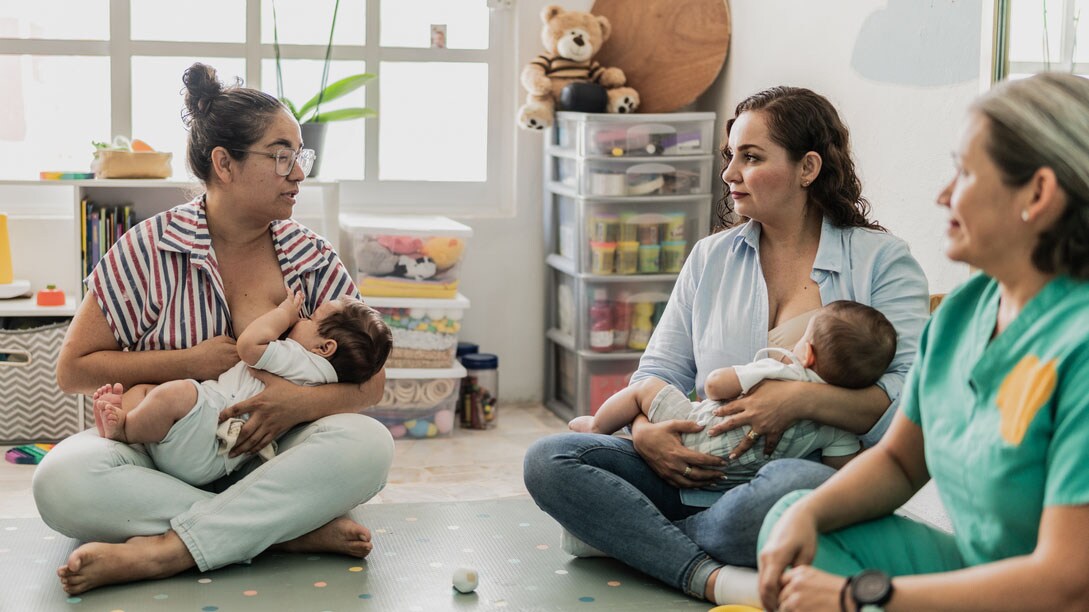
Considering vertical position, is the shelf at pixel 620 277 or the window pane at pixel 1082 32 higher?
the window pane at pixel 1082 32

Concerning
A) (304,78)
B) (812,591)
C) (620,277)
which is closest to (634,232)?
(620,277)

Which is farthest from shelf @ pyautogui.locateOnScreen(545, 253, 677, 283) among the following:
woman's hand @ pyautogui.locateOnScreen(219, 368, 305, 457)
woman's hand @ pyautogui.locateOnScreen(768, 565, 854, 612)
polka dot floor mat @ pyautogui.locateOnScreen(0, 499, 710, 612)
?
woman's hand @ pyautogui.locateOnScreen(768, 565, 854, 612)

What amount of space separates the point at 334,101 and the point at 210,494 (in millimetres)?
2054

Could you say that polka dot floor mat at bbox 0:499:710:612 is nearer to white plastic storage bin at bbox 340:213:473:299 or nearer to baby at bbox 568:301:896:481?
baby at bbox 568:301:896:481

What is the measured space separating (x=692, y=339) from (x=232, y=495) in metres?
0.91

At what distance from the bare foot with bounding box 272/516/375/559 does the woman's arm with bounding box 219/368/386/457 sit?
0.67 feet

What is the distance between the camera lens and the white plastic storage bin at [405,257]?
358 centimetres

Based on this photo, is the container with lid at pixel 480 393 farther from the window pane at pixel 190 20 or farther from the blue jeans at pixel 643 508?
the blue jeans at pixel 643 508

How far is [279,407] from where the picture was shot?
7.41 ft

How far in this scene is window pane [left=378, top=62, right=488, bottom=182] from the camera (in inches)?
161

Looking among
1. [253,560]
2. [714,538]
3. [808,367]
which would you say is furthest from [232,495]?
[808,367]

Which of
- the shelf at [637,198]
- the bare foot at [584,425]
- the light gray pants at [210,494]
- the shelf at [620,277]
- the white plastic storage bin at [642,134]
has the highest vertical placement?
the white plastic storage bin at [642,134]

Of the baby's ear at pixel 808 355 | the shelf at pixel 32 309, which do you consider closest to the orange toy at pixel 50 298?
the shelf at pixel 32 309

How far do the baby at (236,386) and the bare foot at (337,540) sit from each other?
6.9 inches
